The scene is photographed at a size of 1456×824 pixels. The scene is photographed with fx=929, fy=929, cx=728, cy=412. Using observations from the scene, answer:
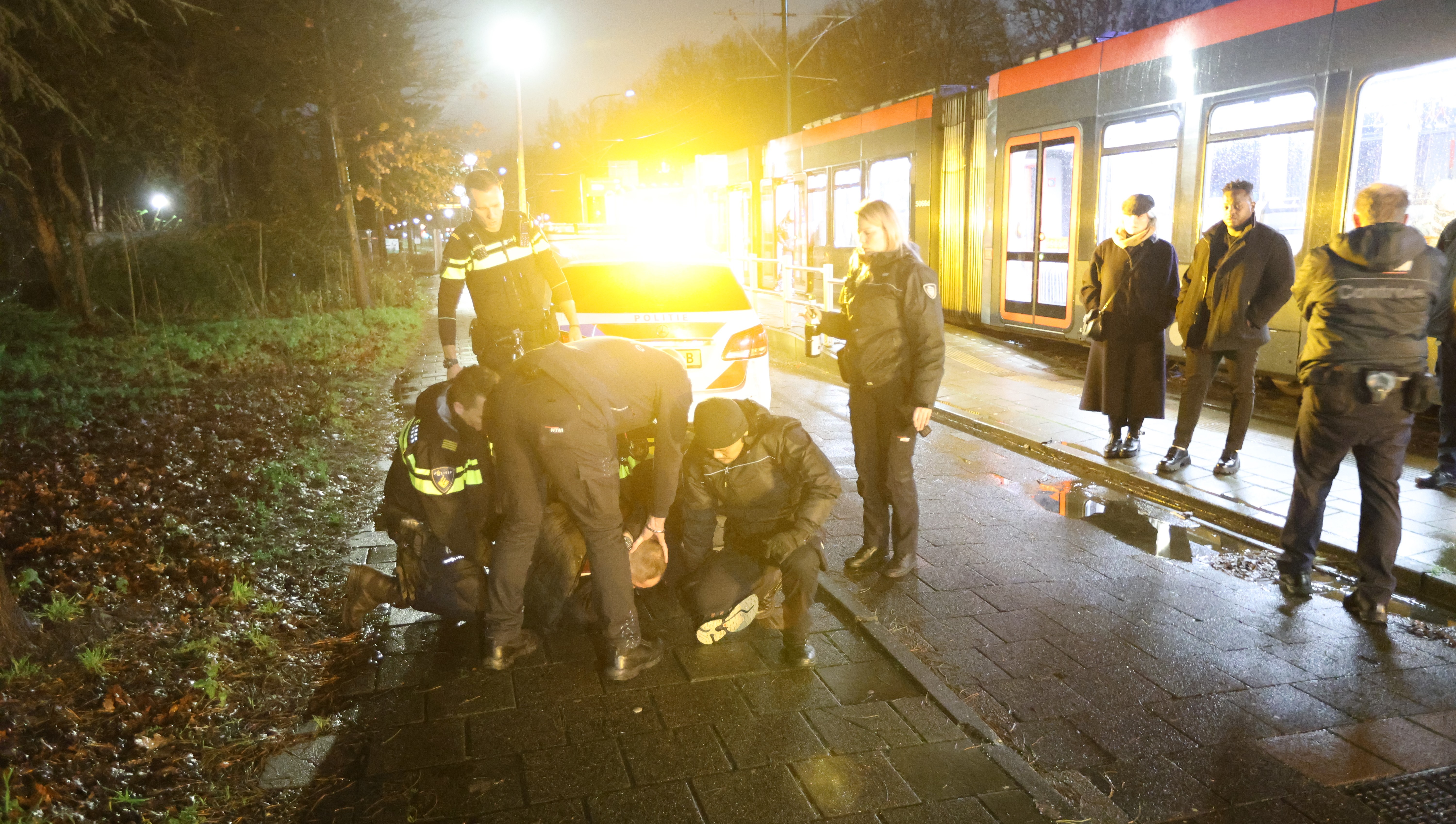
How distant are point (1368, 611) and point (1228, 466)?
2.48 meters

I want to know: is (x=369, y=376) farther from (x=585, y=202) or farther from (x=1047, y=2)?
(x=1047, y=2)

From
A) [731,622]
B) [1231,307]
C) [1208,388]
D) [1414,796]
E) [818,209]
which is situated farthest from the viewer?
[818,209]

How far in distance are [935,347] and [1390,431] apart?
6.99 feet

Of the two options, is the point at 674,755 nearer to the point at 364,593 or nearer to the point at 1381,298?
the point at 364,593

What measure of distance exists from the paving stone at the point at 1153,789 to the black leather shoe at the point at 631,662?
1.73 metres

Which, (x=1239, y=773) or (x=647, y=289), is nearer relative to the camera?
(x=1239, y=773)

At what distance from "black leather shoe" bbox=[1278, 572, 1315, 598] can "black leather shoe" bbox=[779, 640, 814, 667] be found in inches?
105

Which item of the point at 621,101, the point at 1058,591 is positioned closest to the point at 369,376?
the point at 1058,591

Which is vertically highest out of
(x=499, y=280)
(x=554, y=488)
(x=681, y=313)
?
(x=499, y=280)

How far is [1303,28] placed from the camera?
837cm

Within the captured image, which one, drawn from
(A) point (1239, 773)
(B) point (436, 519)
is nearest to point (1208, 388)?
(A) point (1239, 773)

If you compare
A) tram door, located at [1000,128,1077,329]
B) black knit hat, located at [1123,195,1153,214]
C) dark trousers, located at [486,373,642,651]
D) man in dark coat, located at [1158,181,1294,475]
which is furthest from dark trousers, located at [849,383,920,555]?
tram door, located at [1000,128,1077,329]

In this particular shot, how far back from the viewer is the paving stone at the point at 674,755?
316 centimetres

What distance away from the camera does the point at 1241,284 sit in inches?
253
